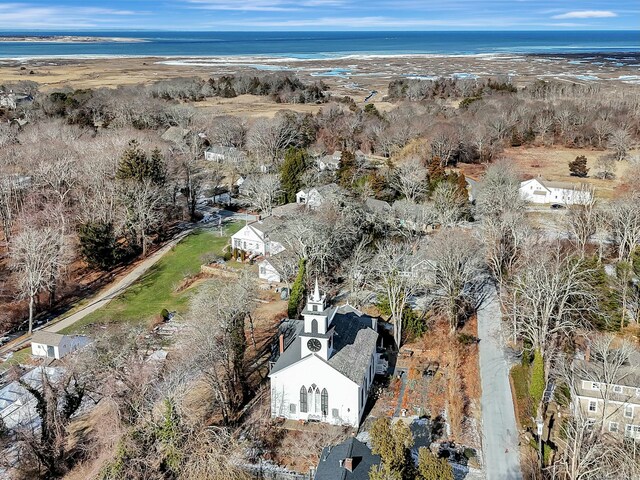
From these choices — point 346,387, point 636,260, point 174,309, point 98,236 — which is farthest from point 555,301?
point 98,236

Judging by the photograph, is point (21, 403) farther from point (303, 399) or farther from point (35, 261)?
point (303, 399)

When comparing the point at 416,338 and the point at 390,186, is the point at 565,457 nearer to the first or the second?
the point at 416,338

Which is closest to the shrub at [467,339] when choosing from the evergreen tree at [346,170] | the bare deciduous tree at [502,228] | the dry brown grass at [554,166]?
the bare deciduous tree at [502,228]

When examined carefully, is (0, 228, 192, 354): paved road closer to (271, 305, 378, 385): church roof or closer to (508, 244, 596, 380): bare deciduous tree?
(271, 305, 378, 385): church roof

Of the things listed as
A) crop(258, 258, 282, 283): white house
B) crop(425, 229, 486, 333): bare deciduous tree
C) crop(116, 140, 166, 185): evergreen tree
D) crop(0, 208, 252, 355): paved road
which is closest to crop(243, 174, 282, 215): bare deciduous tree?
crop(0, 208, 252, 355): paved road

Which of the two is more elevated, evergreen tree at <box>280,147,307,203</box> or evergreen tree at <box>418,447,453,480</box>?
evergreen tree at <box>280,147,307,203</box>

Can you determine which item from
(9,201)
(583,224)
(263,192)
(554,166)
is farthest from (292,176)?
(554,166)
